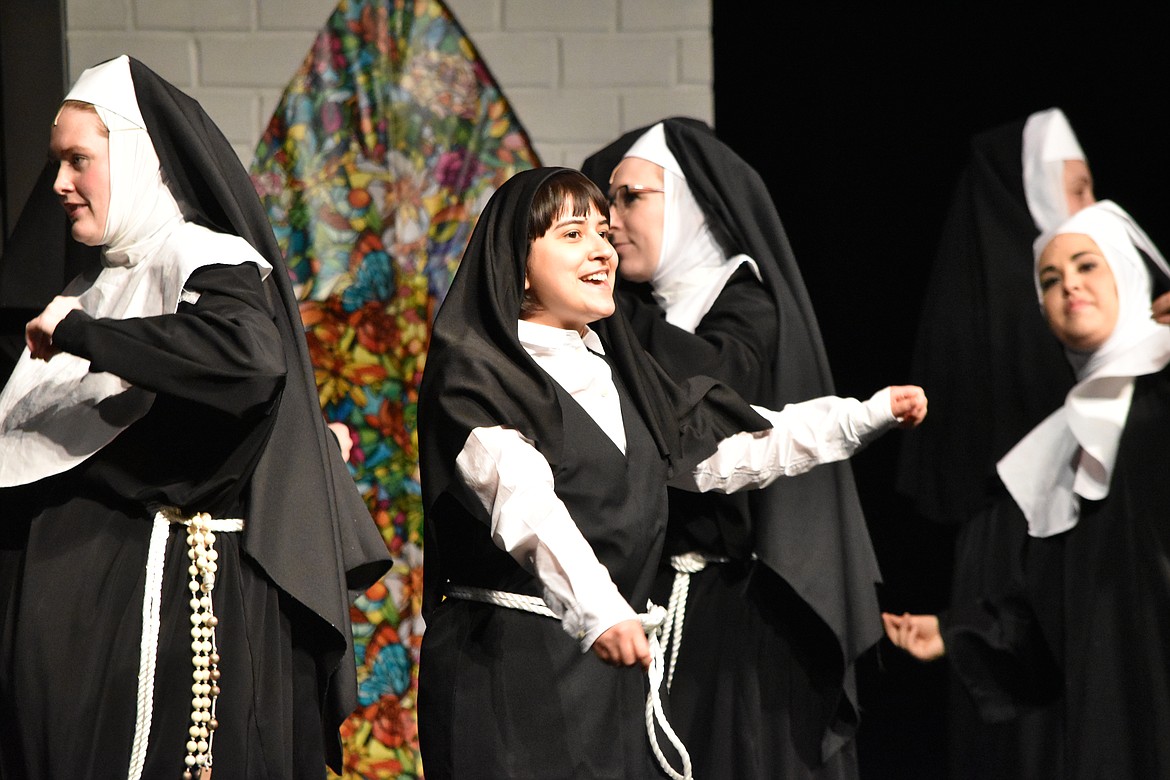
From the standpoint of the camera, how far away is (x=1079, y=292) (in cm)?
362

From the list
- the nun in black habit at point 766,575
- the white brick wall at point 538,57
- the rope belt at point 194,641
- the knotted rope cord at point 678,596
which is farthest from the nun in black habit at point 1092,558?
the rope belt at point 194,641

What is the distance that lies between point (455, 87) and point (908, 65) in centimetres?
155

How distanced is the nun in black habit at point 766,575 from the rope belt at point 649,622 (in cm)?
55

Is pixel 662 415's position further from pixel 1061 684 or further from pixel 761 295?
pixel 1061 684

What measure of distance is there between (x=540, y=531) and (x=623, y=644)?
8.6 inches

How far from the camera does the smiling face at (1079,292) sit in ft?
11.8

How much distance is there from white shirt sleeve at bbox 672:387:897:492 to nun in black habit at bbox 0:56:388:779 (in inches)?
27.2

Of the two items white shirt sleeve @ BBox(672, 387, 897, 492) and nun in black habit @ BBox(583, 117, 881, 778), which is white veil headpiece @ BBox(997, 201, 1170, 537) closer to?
nun in black habit @ BBox(583, 117, 881, 778)

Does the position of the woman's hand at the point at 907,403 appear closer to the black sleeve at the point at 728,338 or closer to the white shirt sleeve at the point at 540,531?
the black sleeve at the point at 728,338

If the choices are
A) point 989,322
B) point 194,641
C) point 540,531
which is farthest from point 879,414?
point 989,322

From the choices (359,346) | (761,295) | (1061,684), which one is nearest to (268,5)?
(359,346)

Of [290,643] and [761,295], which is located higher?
[761,295]

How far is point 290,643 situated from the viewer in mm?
2830

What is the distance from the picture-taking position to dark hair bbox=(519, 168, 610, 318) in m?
2.64
